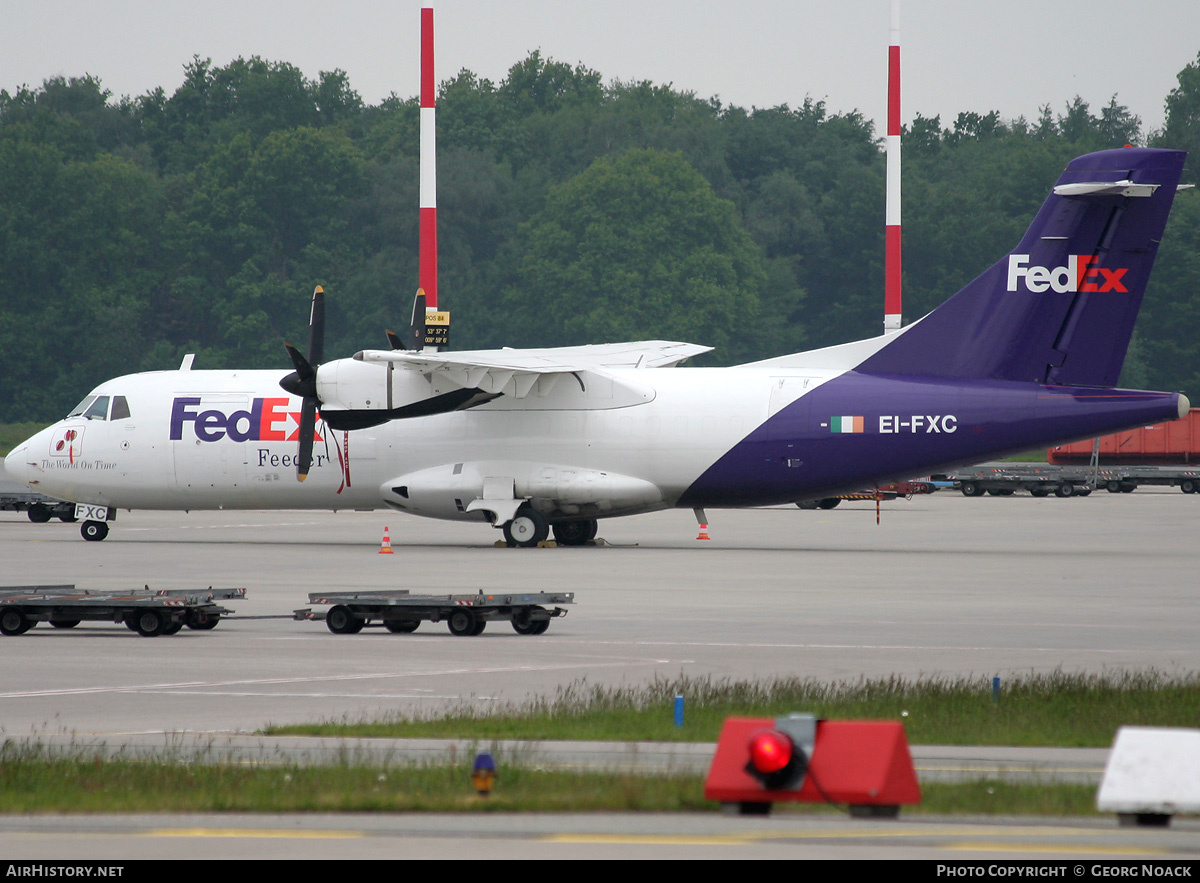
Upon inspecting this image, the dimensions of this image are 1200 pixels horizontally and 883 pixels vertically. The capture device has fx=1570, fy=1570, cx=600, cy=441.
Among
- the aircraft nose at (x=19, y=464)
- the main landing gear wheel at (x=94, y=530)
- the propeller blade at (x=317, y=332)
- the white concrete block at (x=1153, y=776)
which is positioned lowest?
the main landing gear wheel at (x=94, y=530)

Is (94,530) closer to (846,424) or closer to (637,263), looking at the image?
(846,424)

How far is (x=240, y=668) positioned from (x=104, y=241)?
93.0 meters

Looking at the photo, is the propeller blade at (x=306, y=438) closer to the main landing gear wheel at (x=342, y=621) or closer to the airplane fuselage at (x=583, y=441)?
the airplane fuselage at (x=583, y=441)

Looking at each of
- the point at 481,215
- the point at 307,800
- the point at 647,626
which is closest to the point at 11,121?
the point at 481,215

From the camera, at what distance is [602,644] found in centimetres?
1825

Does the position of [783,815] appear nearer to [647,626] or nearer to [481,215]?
[647,626]

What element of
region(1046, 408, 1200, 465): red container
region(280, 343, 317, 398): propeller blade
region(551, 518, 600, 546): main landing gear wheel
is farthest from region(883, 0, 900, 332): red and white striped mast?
region(280, 343, 317, 398): propeller blade

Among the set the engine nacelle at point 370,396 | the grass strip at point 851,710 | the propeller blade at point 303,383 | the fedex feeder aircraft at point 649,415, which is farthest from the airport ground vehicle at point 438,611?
the propeller blade at point 303,383

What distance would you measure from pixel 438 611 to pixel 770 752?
35.2 ft

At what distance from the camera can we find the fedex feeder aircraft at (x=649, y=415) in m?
31.0

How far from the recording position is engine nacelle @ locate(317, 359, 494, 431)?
1289 inches

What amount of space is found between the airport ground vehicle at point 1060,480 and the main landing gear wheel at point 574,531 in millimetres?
27626

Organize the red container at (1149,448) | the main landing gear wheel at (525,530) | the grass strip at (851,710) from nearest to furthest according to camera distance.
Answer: the grass strip at (851,710), the main landing gear wheel at (525,530), the red container at (1149,448)

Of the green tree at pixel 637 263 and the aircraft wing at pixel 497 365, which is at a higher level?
the green tree at pixel 637 263
